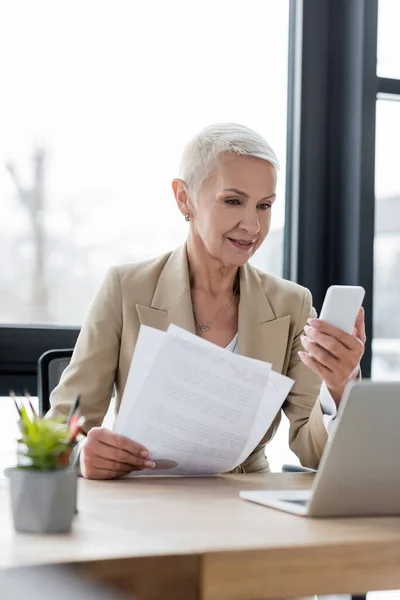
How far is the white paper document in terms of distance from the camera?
1373 millimetres

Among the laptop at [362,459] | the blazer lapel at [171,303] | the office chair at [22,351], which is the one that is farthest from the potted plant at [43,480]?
the office chair at [22,351]

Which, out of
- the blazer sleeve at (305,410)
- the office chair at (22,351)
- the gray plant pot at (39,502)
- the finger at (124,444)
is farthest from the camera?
the office chair at (22,351)

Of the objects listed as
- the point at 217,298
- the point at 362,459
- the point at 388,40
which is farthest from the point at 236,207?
the point at 388,40

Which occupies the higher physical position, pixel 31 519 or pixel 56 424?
pixel 56 424

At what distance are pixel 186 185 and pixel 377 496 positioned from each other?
1.10m

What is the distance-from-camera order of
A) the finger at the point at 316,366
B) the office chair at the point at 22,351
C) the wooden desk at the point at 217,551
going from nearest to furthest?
the wooden desk at the point at 217,551 → the finger at the point at 316,366 → the office chair at the point at 22,351

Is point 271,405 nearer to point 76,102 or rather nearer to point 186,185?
point 186,185

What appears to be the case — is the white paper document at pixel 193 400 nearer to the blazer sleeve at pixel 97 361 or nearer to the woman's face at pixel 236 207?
the blazer sleeve at pixel 97 361

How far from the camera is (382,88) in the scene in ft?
9.54

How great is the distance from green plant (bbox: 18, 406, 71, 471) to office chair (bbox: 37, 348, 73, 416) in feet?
3.21

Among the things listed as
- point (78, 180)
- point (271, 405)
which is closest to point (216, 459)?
point (271, 405)

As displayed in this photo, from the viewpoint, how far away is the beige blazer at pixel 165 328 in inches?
73.7

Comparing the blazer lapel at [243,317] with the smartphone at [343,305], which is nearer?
the smartphone at [343,305]

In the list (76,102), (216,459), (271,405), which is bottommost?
(216,459)
